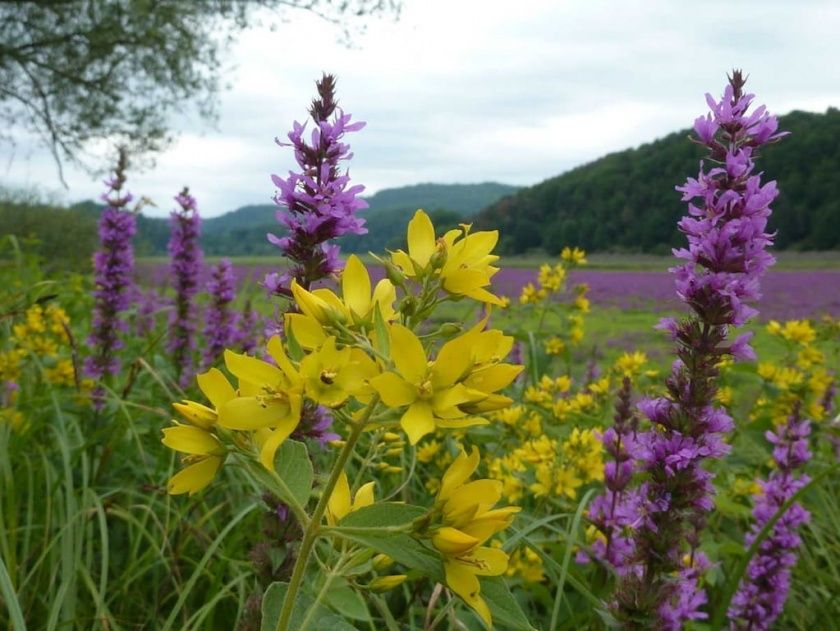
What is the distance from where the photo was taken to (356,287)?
3.05ft

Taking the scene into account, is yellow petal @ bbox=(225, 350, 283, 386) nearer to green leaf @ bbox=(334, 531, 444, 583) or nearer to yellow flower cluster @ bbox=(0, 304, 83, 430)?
green leaf @ bbox=(334, 531, 444, 583)

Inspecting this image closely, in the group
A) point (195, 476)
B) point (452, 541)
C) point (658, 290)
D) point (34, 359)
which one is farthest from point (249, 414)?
point (658, 290)

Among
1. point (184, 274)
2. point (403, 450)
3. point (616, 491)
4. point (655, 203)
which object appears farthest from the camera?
point (655, 203)

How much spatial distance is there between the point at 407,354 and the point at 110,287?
3.12 metres

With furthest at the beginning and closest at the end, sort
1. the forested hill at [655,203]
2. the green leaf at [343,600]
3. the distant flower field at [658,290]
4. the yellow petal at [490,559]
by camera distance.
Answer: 1. the forested hill at [655,203]
2. the distant flower field at [658,290]
3. the green leaf at [343,600]
4. the yellow petal at [490,559]

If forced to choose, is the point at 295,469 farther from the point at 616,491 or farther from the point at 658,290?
the point at 658,290

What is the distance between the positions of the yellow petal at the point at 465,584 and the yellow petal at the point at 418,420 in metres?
0.17

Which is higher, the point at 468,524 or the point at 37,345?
the point at 468,524

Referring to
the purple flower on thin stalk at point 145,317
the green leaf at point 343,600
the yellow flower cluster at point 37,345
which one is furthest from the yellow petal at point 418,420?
the purple flower on thin stalk at point 145,317

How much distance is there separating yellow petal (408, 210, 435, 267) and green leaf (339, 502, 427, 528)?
11.6 inches

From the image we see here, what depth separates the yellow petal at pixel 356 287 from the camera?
0.92m

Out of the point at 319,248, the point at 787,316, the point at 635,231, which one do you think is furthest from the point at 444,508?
the point at 635,231

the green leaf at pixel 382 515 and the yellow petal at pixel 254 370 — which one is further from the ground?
the yellow petal at pixel 254 370

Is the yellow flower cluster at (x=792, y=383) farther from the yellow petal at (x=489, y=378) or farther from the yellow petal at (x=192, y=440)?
the yellow petal at (x=192, y=440)
